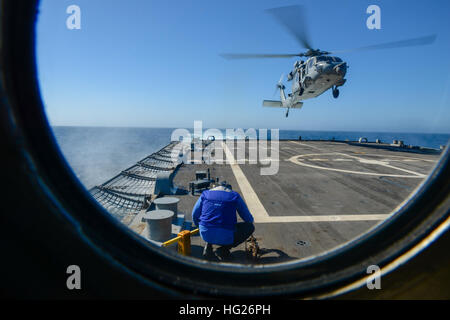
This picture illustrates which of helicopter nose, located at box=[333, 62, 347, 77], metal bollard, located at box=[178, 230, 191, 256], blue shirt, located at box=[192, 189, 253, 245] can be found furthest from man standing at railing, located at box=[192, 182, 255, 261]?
helicopter nose, located at box=[333, 62, 347, 77]

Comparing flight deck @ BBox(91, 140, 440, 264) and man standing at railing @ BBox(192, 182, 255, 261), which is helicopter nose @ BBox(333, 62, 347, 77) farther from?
man standing at railing @ BBox(192, 182, 255, 261)

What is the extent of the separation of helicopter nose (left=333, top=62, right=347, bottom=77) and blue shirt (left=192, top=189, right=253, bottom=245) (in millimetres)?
18683

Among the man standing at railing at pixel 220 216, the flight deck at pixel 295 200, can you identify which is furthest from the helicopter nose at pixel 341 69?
the man standing at railing at pixel 220 216

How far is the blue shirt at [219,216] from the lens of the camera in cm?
401

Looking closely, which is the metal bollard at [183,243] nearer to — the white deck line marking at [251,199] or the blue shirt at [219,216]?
the blue shirt at [219,216]

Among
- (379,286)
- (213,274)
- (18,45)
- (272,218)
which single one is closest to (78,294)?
(213,274)

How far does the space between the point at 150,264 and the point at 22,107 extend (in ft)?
3.68

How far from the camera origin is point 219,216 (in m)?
4.00

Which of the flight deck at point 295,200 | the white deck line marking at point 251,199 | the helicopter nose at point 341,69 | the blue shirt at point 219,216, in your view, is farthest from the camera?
the helicopter nose at point 341,69

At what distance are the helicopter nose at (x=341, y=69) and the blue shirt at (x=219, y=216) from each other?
18.7m

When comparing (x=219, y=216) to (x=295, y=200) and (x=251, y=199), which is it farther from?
(x=295, y=200)

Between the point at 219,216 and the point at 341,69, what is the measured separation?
763 inches
